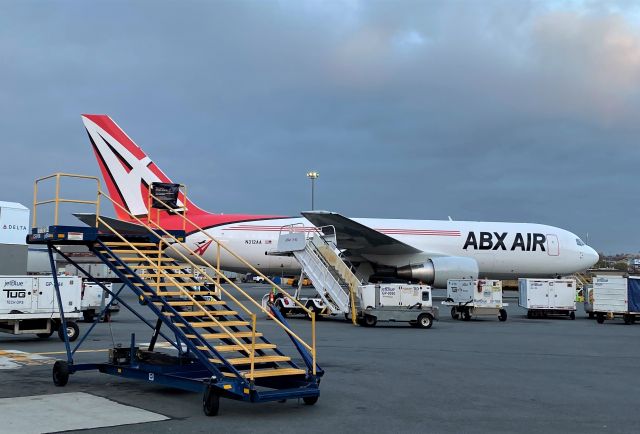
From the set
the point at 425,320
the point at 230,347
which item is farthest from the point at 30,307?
the point at 425,320

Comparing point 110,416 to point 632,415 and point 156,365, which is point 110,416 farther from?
point 632,415

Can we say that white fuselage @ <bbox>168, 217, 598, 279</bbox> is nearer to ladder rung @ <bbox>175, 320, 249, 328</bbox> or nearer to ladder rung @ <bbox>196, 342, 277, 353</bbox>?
ladder rung @ <bbox>175, 320, 249, 328</bbox>

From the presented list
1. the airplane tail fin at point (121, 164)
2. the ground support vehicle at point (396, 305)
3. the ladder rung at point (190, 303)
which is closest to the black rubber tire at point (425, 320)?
the ground support vehicle at point (396, 305)

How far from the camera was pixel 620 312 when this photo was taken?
2611 centimetres

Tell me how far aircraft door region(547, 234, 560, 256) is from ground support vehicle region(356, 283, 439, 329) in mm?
18279

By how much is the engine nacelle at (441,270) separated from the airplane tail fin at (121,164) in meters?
13.2

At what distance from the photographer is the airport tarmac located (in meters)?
7.82

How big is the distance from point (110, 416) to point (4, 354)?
7.26 meters

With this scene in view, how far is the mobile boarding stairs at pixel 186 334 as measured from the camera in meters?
8.43

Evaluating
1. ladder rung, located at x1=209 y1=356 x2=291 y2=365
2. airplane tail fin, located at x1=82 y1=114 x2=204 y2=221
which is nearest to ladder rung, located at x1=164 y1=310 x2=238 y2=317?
ladder rung, located at x1=209 y1=356 x2=291 y2=365

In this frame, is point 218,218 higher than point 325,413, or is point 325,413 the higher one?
point 218,218

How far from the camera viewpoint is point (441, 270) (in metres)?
32.6

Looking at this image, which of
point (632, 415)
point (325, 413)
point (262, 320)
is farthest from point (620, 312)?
point (325, 413)

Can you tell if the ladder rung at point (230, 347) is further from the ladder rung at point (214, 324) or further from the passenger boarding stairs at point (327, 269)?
the passenger boarding stairs at point (327, 269)
